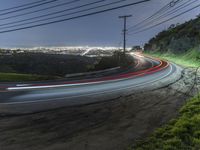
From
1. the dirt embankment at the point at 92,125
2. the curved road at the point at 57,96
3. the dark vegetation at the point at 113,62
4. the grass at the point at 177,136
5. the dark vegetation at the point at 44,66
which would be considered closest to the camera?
the grass at the point at 177,136

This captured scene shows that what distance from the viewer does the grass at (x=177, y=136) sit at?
781 centimetres

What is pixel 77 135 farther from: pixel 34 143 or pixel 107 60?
pixel 107 60

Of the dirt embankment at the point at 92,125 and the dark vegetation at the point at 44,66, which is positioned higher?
the dirt embankment at the point at 92,125

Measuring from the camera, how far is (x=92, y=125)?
1025 cm

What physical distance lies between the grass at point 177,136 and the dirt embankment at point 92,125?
520 millimetres

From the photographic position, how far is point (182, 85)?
18750mm

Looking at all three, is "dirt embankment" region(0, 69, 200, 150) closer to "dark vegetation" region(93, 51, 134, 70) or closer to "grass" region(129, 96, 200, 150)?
"grass" region(129, 96, 200, 150)

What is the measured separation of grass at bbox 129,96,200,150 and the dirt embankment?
1.71 ft

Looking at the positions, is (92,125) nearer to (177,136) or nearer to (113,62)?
(177,136)

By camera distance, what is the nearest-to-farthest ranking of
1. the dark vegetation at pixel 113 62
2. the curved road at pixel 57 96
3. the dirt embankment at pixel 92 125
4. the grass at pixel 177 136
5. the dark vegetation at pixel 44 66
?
the grass at pixel 177 136
the dirt embankment at pixel 92 125
the curved road at pixel 57 96
the dark vegetation at pixel 113 62
the dark vegetation at pixel 44 66

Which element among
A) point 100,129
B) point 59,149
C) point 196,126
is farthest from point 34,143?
point 196,126

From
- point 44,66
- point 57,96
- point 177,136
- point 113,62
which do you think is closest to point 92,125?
point 177,136

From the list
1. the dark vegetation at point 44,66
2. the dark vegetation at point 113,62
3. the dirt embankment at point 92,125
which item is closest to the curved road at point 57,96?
the dirt embankment at point 92,125

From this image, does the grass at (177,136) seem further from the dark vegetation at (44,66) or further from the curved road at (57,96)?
the dark vegetation at (44,66)
